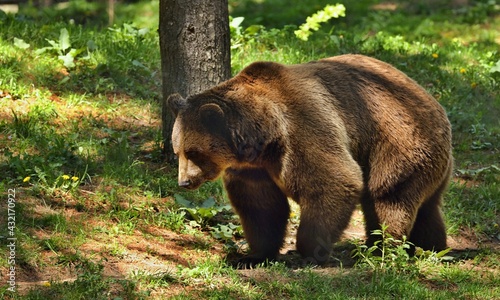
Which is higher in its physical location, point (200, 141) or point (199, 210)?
point (200, 141)

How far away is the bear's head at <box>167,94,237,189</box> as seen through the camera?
257 inches

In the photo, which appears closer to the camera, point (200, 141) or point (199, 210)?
point (200, 141)

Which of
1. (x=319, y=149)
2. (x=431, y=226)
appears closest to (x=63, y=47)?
(x=319, y=149)

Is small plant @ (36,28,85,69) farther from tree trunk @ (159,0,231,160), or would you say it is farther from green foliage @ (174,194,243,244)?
green foliage @ (174,194,243,244)

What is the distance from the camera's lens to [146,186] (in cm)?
781

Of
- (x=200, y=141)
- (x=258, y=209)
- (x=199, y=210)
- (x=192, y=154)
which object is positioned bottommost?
(x=199, y=210)

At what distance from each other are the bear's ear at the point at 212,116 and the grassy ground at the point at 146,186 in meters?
1.17

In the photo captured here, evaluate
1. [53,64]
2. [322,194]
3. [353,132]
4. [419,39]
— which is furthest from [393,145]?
[419,39]

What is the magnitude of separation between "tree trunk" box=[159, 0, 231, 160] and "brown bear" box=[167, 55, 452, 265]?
1284mm

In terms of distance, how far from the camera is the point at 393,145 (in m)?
6.91

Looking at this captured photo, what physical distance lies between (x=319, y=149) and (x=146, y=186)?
6.96 ft

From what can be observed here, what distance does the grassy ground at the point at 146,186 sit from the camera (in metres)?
6.07

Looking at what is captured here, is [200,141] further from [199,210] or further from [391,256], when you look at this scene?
[391,256]

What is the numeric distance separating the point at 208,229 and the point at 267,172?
114 cm
